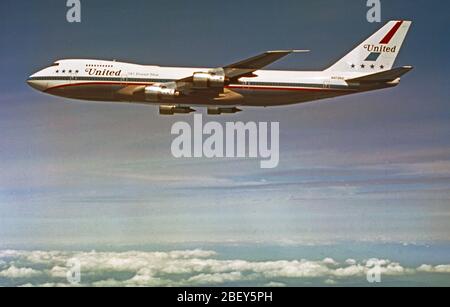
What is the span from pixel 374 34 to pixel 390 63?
765 mm

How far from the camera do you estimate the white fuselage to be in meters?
19.5

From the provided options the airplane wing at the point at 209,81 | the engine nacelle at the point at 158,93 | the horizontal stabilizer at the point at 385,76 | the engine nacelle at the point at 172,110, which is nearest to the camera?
the horizontal stabilizer at the point at 385,76

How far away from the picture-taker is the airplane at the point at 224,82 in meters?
19.2

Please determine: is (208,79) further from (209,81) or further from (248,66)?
(248,66)

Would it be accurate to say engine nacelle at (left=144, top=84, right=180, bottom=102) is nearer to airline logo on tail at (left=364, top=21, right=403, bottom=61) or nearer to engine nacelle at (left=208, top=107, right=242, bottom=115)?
engine nacelle at (left=208, top=107, right=242, bottom=115)

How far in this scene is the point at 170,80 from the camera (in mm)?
19469

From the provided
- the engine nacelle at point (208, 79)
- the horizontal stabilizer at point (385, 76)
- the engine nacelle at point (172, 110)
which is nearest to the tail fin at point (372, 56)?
the horizontal stabilizer at point (385, 76)

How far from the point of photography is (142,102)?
19.6 metres

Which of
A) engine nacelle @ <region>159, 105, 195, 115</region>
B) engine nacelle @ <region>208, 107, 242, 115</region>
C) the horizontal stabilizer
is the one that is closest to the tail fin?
the horizontal stabilizer

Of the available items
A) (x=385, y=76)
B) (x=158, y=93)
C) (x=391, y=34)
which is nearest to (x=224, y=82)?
(x=158, y=93)

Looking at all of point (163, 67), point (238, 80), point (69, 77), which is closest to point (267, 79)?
point (238, 80)

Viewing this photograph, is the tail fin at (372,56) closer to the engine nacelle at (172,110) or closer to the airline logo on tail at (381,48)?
the airline logo on tail at (381,48)

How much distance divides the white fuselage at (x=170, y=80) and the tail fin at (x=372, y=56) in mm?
164
